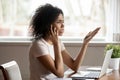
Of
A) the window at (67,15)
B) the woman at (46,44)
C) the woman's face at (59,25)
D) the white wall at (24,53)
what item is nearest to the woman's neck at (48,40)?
the woman at (46,44)

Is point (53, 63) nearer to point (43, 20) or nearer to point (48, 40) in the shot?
point (48, 40)

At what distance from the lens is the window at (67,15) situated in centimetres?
394

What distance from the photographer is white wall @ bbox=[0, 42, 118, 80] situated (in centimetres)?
379

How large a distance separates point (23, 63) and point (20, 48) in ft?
0.69

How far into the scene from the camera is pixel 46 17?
2.44 meters

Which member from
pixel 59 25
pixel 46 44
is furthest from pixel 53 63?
pixel 59 25

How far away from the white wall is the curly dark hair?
1.38 m

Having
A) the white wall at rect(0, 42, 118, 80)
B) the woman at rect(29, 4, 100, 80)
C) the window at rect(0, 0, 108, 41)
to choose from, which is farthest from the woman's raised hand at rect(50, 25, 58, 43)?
the window at rect(0, 0, 108, 41)

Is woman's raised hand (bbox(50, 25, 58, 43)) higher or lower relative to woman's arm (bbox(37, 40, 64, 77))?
higher

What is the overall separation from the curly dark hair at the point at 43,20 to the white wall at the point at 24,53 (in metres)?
1.38

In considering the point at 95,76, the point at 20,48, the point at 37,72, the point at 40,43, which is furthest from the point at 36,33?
the point at 20,48

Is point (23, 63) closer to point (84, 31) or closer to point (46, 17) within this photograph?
point (84, 31)

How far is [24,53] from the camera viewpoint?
392 centimetres

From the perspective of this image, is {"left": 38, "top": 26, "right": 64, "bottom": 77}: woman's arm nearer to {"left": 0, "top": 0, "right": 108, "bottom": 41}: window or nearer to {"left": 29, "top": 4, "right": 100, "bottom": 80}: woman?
{"left": 29, "top": 4, "right": 100, "bottom": 80}: woman
